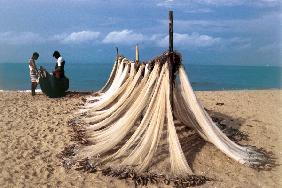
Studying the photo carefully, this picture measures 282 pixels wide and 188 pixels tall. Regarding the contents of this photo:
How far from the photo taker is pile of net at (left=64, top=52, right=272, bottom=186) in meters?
6.56

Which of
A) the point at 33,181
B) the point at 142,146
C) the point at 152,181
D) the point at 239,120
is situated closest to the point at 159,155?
the point at 142,146

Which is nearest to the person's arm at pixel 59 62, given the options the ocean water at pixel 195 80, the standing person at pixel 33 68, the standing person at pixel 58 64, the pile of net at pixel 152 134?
the standing person at pixel 58 64

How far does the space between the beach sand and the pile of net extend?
0.70ft

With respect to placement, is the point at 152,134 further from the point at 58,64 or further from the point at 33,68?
the point at 33,68

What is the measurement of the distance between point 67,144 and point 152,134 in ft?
6.56

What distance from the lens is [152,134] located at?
6957 millimetres

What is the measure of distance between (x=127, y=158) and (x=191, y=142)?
1.47m

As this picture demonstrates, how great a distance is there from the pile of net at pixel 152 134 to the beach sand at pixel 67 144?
0.21m

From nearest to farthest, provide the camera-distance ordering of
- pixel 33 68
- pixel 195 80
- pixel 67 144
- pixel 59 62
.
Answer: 1. pixel 67 144
2. pixel 59 62
3. pixel 33 68
4. pixel 195 80

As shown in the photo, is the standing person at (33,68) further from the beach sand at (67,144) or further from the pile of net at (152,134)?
the pile of net at (152,134)

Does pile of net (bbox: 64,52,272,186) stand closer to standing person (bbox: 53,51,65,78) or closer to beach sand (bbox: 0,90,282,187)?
beach sand (bbox: 0,90,282,187)

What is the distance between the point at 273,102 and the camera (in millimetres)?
13914

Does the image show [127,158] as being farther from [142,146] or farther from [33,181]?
[33,181]

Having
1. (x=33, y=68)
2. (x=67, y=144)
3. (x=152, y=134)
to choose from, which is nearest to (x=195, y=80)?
(x=33, y=68)
